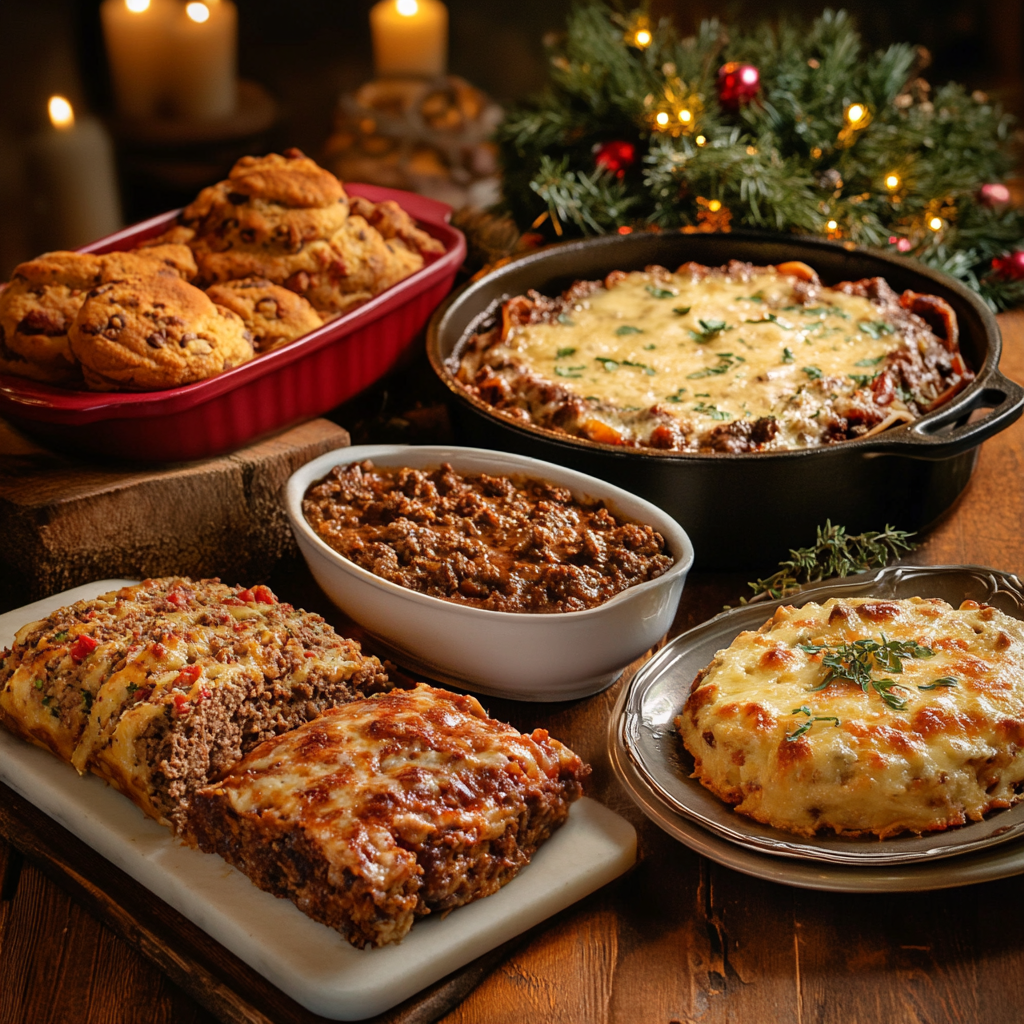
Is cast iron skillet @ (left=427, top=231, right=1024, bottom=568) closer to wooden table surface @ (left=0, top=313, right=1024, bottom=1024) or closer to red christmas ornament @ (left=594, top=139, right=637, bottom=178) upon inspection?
wooden table surface @ (left=0, top=313, right=1024, bottom=1024)

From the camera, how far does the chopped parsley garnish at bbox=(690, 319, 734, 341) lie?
4.04 meters

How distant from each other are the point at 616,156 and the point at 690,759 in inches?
121

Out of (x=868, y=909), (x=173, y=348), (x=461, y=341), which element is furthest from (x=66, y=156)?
(x=868, y=909)

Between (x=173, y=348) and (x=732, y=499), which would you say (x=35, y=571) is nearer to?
(x=173, y=348)

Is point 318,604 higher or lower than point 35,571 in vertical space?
lower

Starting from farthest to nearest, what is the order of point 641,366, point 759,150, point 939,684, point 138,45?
point 138,45 < point 759,150 < point 641,366 < point 939,684

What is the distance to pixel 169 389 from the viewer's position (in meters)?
3.27

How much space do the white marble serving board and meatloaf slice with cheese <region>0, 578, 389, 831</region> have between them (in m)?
0.06

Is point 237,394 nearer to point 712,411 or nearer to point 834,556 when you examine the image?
point 712,411

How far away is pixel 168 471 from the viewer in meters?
3.41

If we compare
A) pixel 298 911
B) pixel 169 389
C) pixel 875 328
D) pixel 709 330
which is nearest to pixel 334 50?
pixel 709 330

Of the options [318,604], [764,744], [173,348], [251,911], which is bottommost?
[318,604]

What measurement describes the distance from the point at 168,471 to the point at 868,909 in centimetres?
218

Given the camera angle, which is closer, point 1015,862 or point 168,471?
point 1015,862
